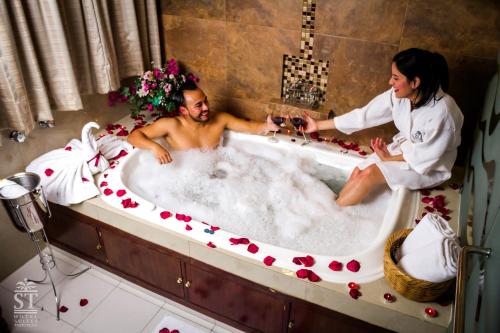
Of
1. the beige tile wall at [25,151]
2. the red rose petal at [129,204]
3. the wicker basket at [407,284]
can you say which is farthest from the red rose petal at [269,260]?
the beige tile wall at [25,151]

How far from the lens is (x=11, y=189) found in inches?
74.0

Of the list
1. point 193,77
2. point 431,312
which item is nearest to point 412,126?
point 431,312

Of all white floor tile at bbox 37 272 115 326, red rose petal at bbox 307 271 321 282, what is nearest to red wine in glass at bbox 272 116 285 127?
red rose petal at bbox 307 271 321 282

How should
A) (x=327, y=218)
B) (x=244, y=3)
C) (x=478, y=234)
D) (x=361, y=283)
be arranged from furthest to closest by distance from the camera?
(x=244, y=3)
(x=327, y=218)
(x=361, y=283)
(x=478, y=234)

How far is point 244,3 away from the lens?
2.45 m

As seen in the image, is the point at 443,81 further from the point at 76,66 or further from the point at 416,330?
the point at 76,66

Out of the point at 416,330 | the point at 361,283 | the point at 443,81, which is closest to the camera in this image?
the point at 416,330

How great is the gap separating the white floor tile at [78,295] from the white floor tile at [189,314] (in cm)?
37

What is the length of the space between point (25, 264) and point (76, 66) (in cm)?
123

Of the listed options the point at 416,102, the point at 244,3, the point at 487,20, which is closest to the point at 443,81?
the point at 416,102

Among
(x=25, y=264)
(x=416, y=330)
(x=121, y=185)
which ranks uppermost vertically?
(x=121, y=185)

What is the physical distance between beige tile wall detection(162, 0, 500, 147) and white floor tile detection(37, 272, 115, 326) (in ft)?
4.82

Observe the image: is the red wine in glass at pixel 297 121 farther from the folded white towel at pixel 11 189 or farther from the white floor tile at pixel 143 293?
the folded white towel at pixel 11 189

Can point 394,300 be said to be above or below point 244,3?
below
